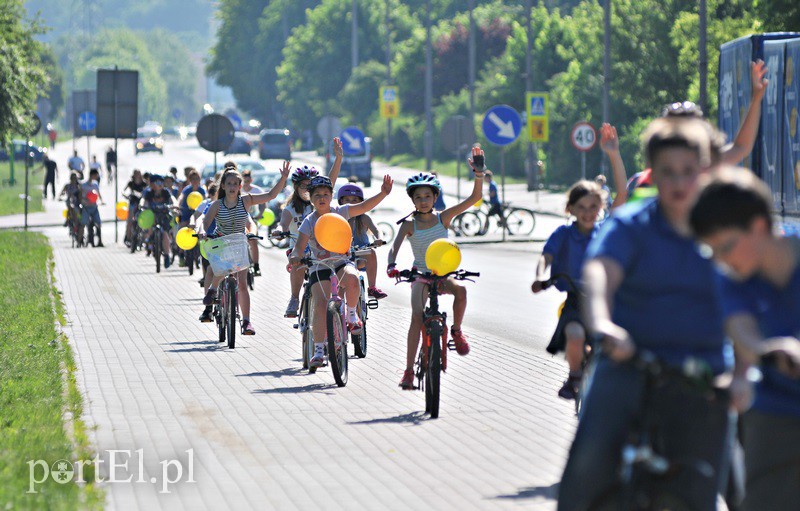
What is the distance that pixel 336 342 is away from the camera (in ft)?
38.1

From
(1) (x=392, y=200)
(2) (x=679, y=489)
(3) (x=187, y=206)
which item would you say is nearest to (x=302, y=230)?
(2) (x=679, y=489)

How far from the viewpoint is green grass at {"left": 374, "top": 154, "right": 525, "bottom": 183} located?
6886 centimetres

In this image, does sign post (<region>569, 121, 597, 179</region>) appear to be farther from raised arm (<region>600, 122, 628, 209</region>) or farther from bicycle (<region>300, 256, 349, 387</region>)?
raised arm (<region>600, 122, 628, 209</region>)

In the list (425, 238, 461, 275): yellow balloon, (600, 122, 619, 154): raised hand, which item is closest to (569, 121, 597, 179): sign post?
(425, 238, 461, 275): yellow balloon

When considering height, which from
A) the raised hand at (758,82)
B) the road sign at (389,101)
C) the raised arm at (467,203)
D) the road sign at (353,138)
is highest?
the road sign at (389,101)

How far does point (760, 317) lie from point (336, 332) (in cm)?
670

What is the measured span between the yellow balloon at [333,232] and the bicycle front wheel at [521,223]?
2280cm

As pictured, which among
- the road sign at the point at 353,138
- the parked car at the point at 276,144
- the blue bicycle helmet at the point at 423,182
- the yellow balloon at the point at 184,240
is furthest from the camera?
the parked car at the point at 276,144

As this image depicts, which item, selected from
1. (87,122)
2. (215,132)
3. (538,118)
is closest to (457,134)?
(538,118)

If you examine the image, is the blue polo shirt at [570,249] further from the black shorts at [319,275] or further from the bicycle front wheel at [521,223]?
the bicycle front wheel at [521,223]

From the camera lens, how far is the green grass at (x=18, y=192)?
158ft

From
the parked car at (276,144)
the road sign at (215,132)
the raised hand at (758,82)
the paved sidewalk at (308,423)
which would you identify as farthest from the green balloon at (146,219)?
the parked car at (276,144)

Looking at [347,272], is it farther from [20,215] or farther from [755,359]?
[20,215]

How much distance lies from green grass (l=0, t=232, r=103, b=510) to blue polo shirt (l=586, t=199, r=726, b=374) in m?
2.98
